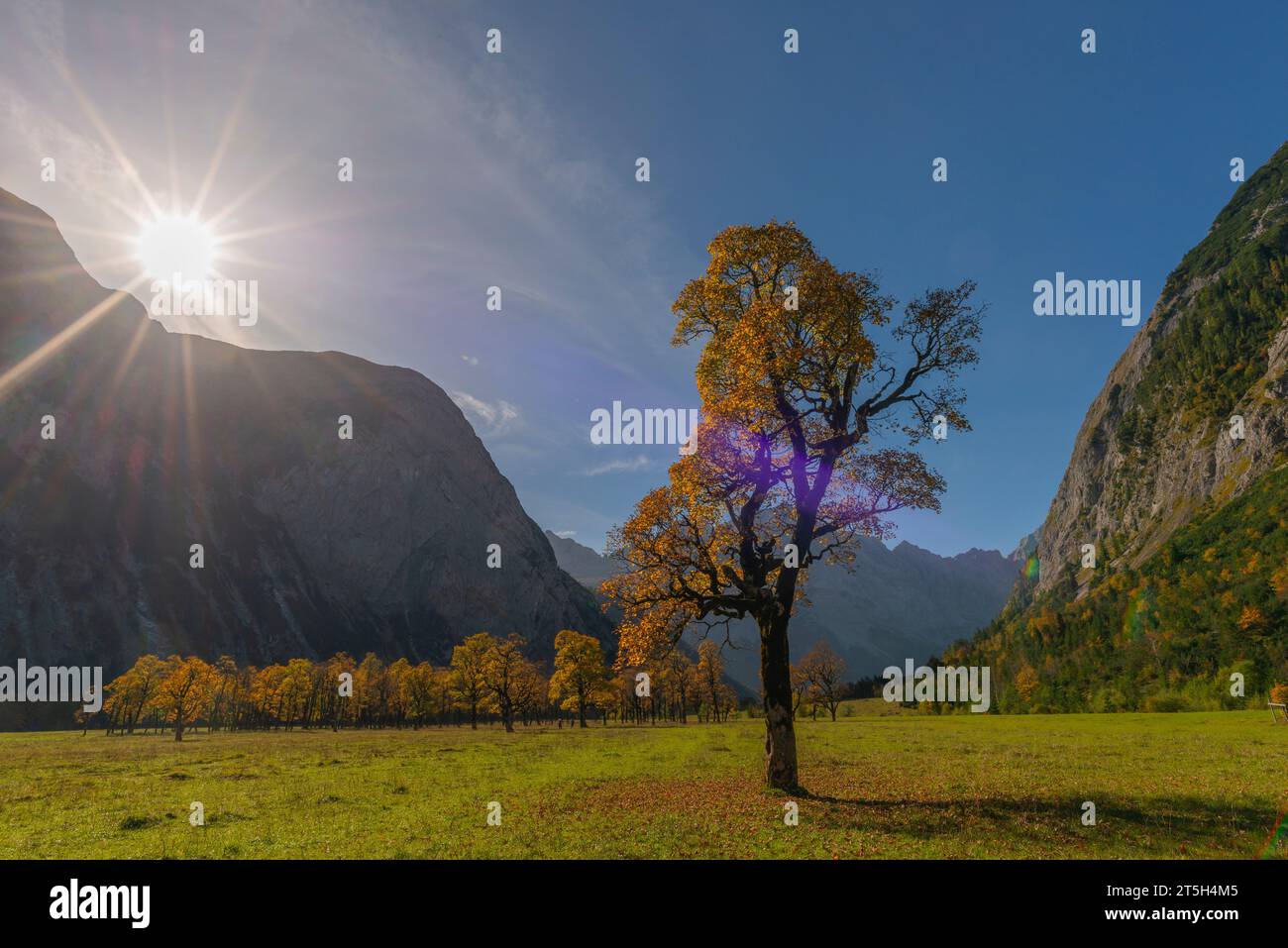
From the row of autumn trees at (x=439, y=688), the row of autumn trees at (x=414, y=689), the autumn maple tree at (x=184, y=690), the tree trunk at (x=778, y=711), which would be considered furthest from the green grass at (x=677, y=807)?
the autumn maple tree at (x=184, y=690)

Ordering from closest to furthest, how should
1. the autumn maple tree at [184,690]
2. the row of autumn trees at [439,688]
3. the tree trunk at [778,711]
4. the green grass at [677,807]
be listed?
the green grass at [677,807], the tree trunk at [778,711], the autumn maple tree at [184,690], the row of autumn trees at [439,688]

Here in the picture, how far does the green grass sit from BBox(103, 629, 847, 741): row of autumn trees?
44.4m

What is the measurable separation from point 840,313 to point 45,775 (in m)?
49.4

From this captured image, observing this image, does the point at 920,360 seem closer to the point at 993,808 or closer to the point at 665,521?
the point at 665,521

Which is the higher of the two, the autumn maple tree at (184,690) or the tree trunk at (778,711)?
the tree trunk at (778,711)

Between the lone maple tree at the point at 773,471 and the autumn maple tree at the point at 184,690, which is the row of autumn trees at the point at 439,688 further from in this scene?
the lone maple tree at the point at 773,471

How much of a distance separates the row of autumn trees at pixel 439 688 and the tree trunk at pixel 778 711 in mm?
52689

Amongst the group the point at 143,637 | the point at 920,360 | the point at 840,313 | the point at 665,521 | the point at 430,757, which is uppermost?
the point at 840,313

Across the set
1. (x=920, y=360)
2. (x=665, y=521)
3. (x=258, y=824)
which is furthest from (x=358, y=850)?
(x=920, y=360)

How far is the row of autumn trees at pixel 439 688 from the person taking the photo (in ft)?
→ 330

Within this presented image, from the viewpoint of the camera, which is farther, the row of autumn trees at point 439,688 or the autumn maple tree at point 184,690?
the row of autumn trees at point 439,688

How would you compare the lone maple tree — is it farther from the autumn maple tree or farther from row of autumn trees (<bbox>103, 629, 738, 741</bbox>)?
the autumn maple tree

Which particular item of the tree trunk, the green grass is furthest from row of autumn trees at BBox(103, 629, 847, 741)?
the tree trunk
